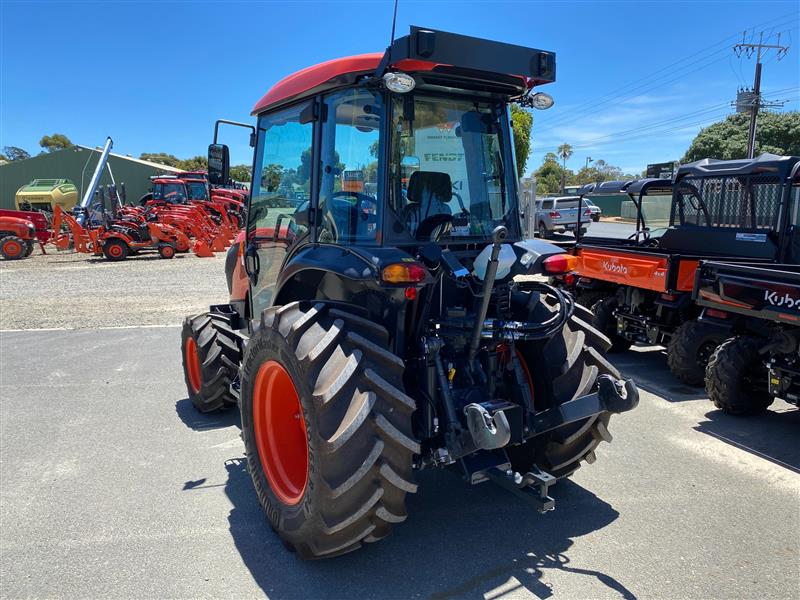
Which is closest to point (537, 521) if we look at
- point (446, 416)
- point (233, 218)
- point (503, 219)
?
point (446, 416)

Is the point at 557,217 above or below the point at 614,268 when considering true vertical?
above

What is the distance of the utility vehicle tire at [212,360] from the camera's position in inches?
189

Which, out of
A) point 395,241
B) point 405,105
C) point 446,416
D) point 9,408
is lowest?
point 9,408

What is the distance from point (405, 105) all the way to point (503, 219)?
932 millimetres

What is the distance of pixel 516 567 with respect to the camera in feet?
9.58

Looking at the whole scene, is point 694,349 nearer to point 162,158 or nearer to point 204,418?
point 204,418

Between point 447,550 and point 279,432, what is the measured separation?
1.14 meters

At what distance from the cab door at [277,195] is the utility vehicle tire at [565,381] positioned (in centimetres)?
155

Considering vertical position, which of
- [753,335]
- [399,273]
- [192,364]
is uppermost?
[399,273]

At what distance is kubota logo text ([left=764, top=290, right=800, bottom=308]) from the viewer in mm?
4273

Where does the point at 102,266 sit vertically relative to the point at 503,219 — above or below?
below

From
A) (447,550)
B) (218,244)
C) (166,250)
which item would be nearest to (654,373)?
(447,550)

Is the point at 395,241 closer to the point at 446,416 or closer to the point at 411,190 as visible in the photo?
the point at 411,190

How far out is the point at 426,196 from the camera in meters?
3.18
